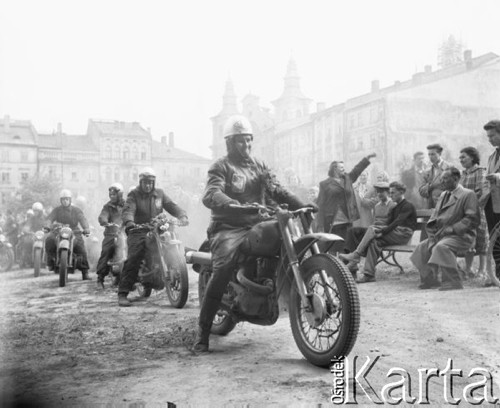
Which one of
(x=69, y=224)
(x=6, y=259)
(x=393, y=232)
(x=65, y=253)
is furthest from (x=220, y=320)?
(x=6, y=259)

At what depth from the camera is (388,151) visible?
10523 mm

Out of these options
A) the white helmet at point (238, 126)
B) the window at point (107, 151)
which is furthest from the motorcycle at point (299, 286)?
the window at point (107, 151)

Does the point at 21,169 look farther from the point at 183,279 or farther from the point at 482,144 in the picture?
the point at 482,144

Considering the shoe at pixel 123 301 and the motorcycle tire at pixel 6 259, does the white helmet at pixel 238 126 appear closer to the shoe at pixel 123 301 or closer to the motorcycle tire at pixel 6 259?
the shoe at pixel 123 301

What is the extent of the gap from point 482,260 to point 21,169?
533cm

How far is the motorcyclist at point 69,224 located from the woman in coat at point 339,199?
4.35m

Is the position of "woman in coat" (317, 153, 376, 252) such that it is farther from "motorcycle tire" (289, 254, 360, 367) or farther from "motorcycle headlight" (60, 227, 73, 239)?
"motorcycle tire" (289, 254, 360, 367)

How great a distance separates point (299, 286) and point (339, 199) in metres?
4.77

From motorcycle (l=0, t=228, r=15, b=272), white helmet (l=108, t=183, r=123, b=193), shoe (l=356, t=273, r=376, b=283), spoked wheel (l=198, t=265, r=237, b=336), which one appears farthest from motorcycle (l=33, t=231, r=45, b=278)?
spoked wheel (l=198, t=265, r=237, b=336)

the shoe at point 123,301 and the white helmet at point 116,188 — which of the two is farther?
the white helmet at point 116,188

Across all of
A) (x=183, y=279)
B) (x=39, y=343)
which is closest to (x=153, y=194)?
(x=183, y=279)

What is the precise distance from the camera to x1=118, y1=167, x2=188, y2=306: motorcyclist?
7.22 m

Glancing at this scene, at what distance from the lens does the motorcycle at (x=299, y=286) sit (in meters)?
3.48

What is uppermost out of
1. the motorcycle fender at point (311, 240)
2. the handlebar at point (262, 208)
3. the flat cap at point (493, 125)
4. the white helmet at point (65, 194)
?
the flat cap at point (493, 125)
